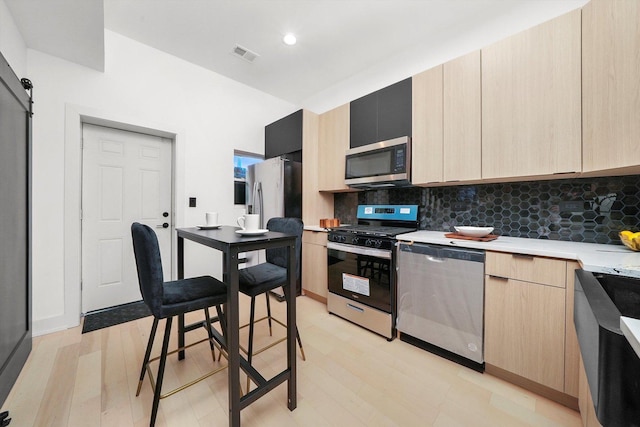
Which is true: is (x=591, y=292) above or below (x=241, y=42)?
below

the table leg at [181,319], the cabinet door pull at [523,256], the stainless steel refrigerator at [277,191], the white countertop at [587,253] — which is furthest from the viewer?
the stainless steel refrigerator at [277,191]

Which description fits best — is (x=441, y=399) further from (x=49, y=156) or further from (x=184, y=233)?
(x=49, y=156)

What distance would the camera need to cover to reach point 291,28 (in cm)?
243

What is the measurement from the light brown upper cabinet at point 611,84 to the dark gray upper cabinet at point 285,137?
2.53m

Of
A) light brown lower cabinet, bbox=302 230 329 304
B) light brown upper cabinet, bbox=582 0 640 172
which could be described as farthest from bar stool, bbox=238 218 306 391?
light brown upper cabinet, bbox=582 0 640 172

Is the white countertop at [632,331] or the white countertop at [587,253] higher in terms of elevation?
the white countertop at [587,253]

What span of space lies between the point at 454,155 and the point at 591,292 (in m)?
1.43

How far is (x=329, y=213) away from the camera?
3.38 meters

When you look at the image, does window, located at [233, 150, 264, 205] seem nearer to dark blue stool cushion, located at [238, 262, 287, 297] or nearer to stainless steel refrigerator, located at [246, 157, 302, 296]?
stainless steel refrigerator, located at [246, 157, 302, 296]

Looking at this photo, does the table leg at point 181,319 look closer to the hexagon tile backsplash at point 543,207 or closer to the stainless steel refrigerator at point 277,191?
the stainless steel refrigerator at point 277,191

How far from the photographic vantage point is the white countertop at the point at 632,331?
1.48 ft

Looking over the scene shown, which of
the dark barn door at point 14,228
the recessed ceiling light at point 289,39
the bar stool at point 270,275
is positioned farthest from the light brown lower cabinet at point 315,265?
the dark barn door at point 14,228

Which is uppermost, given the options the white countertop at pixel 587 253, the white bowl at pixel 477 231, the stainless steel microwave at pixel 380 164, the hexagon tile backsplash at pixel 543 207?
the stainless steel microwave at pixel 380 164

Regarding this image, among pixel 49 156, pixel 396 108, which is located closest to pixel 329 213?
pixel 396 108
